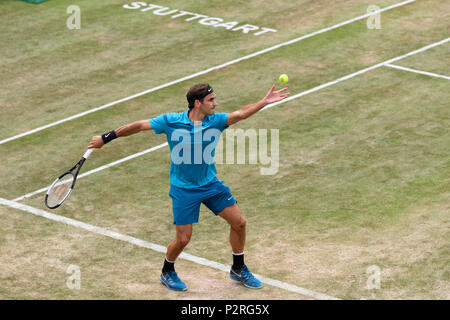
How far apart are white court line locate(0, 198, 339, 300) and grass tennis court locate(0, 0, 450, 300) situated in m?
0.10

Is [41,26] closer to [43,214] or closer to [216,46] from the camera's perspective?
[216,46]

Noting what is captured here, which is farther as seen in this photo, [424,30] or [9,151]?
[424,30]

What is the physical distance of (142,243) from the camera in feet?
42.5

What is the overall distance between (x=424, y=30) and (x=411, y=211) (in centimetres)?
979

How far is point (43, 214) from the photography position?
45.7 feet

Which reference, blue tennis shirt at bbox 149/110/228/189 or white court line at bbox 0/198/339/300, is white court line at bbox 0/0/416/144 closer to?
white court line at bbox 0/198/339/300

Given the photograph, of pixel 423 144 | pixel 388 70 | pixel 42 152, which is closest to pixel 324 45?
pixel 388 70

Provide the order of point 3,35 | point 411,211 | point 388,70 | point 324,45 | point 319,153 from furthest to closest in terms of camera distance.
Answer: point 3,35
point 324,45
point 388,70
point 319,153
point 411,211

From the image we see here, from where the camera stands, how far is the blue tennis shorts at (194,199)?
11242mm

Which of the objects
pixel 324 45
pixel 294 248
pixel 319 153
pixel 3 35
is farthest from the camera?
pixel 3 35

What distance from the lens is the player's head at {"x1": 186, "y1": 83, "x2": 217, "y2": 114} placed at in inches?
435

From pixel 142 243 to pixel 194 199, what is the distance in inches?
78.7

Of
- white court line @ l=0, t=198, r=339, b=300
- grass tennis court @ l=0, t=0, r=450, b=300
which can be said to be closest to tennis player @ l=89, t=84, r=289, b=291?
white court line @ l=0, t=198, r=339, b=300
